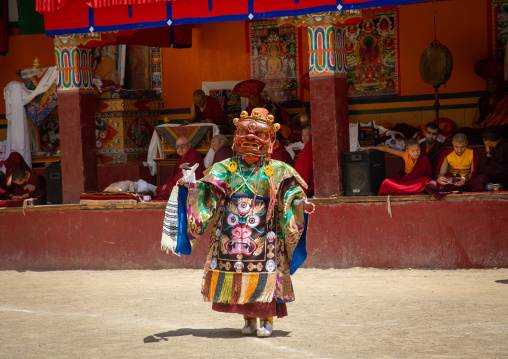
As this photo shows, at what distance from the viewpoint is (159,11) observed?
30.1 ft

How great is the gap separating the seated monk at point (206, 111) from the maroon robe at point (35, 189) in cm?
242

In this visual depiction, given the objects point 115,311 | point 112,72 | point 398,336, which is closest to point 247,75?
point 112,72

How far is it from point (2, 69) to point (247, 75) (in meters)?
4.24

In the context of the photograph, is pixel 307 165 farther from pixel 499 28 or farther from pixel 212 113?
pixel 499 28

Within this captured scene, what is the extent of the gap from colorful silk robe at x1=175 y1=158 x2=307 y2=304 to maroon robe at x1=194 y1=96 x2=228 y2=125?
6.20 meters

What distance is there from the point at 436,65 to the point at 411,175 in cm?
243

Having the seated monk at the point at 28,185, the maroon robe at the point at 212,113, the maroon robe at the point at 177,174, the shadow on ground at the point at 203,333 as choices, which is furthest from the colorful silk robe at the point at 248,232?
the maroon robe at the point at 212,113

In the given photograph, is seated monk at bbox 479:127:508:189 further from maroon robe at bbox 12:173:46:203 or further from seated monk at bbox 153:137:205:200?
maroon robe at bbox 12:173:46:203

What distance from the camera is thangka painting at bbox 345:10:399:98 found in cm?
1140

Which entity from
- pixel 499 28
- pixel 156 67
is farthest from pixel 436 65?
pixel 156 67

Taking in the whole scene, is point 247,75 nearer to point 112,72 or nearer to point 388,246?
point 112,72

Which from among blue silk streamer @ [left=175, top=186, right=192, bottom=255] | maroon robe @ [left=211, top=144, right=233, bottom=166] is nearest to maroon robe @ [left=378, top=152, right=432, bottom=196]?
maroon robe @ [left=211, top=144, right=233, bottom=166]

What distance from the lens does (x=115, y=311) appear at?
6.89 meters

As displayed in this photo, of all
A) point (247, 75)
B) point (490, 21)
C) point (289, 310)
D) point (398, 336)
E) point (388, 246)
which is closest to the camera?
point (398, 336)
